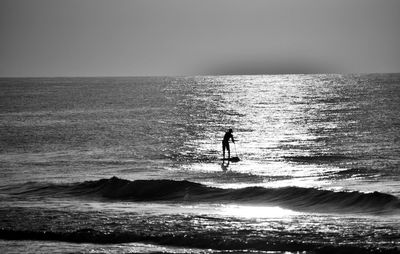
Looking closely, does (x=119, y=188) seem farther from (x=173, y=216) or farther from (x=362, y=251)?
(x=362, y=251)

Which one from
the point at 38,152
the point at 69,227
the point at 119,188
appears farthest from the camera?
the point at 38,152

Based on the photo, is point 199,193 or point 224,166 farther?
point 224,166

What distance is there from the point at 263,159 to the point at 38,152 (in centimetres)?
1426

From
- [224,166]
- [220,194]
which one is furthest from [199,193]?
[224,166]

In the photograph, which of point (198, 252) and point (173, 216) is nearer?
point (198, 252)

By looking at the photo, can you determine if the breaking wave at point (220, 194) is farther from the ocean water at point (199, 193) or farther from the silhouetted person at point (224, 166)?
the silhouetted person at point (224, 166)

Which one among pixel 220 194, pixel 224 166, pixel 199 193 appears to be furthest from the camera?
pixel 224 166

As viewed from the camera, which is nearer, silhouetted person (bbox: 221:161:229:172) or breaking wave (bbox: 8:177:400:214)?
breaking wave (bbox: 8:177:400:214)

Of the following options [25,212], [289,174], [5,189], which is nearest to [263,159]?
[289,174]

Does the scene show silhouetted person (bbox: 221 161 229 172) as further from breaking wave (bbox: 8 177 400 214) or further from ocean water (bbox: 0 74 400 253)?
breaking wave (bbox: 8 177 400 214)

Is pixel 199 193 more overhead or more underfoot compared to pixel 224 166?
more underfoot

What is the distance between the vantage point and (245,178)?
99.0 feet

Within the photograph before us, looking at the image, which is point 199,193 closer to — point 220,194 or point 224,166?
point 220,194

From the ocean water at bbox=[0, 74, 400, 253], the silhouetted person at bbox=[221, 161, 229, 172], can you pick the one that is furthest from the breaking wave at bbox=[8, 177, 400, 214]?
the silhouetted person at bbox=[221, 161, 229, 172]
